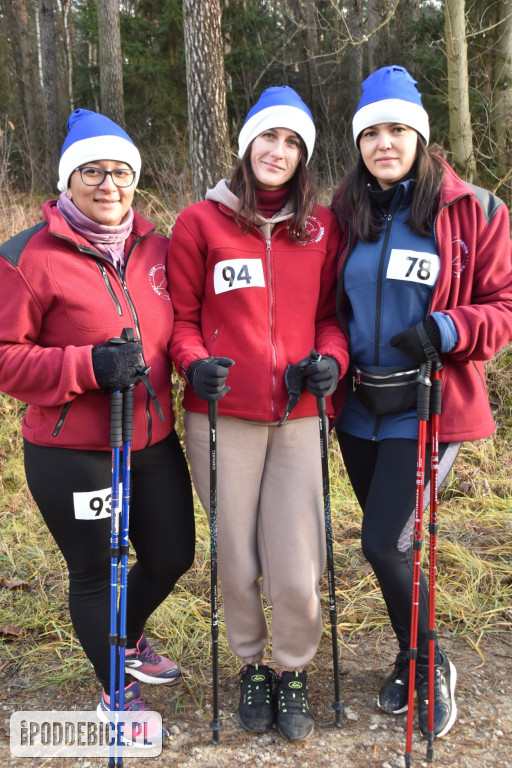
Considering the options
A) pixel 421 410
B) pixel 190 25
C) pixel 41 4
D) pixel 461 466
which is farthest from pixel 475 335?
pixel 41 4

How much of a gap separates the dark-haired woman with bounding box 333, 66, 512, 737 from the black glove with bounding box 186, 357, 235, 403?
2.08 ft

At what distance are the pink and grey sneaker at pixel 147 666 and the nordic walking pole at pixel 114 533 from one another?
0.50 m

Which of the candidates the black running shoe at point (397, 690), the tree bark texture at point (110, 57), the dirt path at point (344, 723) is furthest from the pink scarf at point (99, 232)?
the tree bark texture at point (110, 57)

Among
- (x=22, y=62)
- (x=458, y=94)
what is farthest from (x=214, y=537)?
(x=22, y=62)

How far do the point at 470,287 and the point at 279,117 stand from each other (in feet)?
Result: 3.56

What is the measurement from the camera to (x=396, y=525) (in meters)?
2.52

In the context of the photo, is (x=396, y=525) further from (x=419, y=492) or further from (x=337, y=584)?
(x=337, y=584)

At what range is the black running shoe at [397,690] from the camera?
2.73 metres

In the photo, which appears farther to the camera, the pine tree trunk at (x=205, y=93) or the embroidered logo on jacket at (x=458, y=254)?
the pine tree trunk at (x=205, y=93)

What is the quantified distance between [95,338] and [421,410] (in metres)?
1.33

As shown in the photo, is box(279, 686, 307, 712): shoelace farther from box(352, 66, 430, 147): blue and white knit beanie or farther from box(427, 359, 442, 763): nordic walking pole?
box(352, 66, 430, 147): blue and white knit beanie

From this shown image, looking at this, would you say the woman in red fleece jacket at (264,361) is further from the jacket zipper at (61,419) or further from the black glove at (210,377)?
the jacket zipper at (61,419)

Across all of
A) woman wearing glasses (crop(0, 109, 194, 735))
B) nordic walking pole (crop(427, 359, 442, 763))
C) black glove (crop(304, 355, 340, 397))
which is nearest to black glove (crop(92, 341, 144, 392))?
woman wearing glasses (crop(0, 109, 194, 735))

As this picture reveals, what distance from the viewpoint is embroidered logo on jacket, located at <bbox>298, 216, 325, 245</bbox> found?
269 cm
